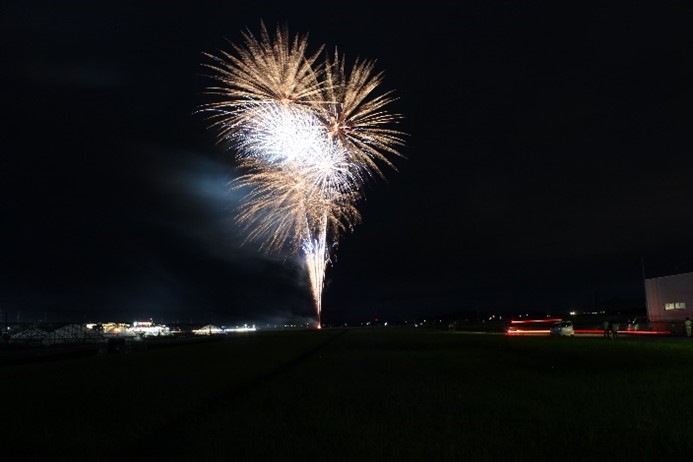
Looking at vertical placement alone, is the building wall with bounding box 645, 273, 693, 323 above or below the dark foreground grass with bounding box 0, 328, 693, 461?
above

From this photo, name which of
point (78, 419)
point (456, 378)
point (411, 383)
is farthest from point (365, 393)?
point (78, 419)

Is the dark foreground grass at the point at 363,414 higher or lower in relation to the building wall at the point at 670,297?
lower

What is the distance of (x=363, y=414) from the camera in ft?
38.7

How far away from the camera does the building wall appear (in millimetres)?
52750

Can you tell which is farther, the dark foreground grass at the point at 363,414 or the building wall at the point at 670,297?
the building wall at the point at 670,297

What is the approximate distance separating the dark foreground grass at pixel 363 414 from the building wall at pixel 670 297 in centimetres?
3691

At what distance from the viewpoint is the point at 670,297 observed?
55500 millimetres

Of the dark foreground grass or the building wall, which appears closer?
the dark foreground grass

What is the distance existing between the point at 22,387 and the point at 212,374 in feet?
19.7

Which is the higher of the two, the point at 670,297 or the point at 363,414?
the point at 670,297

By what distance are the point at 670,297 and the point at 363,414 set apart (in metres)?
53.4

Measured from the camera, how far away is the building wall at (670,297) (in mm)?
52750

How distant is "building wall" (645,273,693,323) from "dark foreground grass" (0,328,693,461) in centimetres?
3691

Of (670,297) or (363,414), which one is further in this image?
(670,297)
